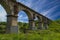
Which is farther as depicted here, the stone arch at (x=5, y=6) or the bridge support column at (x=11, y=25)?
the bridge support column at (x=11, y=25)

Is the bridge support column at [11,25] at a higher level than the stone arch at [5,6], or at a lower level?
lower

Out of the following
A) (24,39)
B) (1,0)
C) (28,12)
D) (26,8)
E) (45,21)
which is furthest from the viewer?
(45,21)

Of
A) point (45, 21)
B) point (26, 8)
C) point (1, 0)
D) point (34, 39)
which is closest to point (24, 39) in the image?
point (34, 39)

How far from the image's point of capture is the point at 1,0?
71.7 ft

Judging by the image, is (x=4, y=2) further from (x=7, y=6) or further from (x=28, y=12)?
(x=28, y=12)

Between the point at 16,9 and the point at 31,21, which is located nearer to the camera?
the point at 16,9

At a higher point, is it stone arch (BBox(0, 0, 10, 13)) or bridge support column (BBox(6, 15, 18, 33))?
stone arch (BBox(0, 0, 10, 13))

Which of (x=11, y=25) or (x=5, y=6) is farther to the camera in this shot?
(x=11, y=25)

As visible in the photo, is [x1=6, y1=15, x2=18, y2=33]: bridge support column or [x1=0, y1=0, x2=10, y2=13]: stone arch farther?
[x1=6, y1=15, x2=18, y2=33]: bridge support column

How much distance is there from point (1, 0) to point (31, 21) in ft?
47.4

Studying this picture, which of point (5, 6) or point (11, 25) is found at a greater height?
point (5, 6)

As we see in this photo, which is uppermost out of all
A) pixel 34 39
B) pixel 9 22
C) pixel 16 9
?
pixel 16 9

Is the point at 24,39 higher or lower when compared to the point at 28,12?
lower

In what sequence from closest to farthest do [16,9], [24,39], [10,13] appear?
[24,39] → [10,13] → [16,9]
